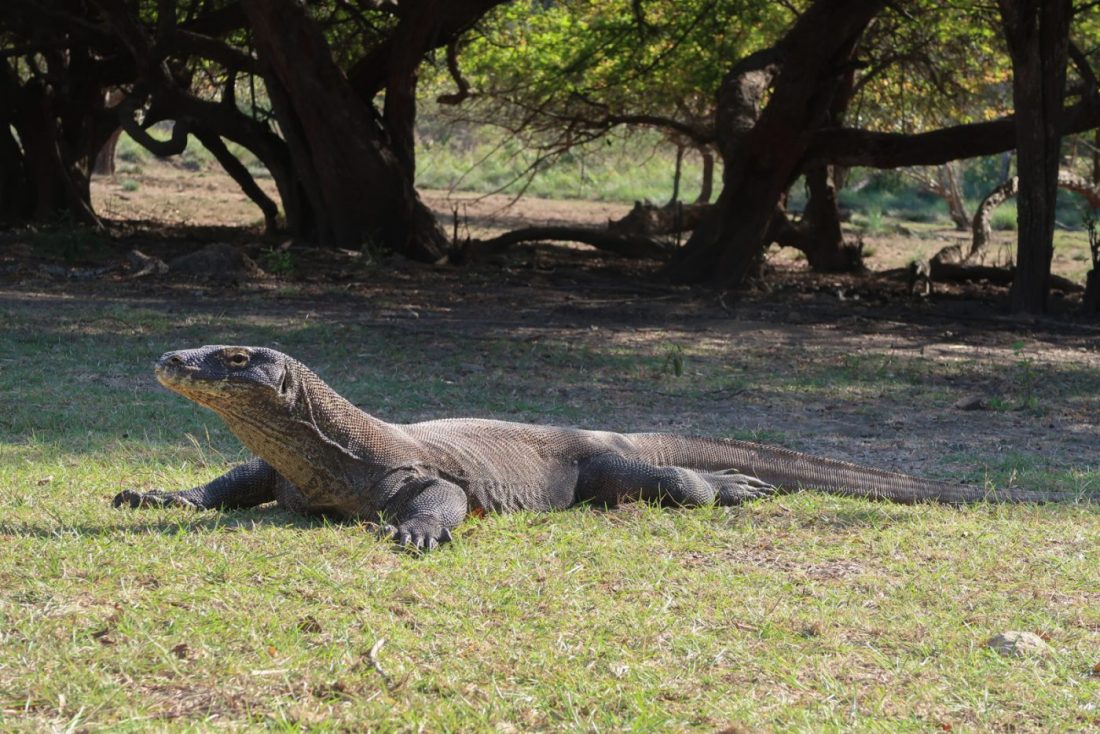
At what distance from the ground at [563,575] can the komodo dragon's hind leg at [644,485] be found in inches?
4.6

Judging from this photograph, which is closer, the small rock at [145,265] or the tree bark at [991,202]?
the small rock at [145,265]

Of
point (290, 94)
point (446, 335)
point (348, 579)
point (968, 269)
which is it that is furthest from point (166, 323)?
point (968, 269)

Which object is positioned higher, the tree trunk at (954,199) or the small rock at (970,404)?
the tree trunk at (954,199)

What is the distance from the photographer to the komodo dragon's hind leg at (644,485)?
5.05 metres

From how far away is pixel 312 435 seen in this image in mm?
4359

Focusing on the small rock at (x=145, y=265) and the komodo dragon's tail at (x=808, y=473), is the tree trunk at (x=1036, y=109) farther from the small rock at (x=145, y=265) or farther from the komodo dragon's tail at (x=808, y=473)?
the small rock at (x=145, y=265)

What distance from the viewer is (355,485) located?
446 cm

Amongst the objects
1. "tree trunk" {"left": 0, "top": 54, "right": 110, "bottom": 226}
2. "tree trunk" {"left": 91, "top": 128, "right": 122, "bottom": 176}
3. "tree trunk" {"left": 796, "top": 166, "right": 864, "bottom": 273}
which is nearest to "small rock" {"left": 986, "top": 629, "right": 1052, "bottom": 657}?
"tree trunk" {"left": 796, "top": 166, "right": 864, "bottom": 273}

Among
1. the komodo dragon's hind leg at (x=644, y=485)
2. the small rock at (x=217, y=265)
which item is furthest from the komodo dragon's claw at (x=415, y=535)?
the small rock at (x=217, y=265)

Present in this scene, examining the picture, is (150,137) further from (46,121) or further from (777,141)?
(777,141)

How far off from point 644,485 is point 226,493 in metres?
1.53

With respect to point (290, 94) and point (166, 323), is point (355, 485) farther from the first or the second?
point (290, 94)

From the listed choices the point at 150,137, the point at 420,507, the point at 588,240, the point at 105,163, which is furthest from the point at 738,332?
the point at 105,163

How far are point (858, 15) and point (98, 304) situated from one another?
7.19m
